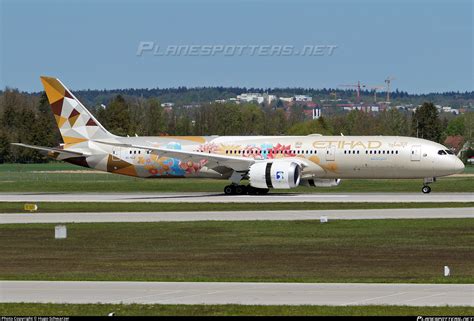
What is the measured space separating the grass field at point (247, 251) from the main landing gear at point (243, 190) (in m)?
21.4

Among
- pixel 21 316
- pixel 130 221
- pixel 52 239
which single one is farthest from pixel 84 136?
pixel 21 316

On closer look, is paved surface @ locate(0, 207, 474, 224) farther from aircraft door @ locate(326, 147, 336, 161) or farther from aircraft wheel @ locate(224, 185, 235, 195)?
aircraft wheel @ locate(224, 185, 235, 195)

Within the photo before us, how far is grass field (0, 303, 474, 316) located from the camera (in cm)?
2009

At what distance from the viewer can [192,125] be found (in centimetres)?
19300

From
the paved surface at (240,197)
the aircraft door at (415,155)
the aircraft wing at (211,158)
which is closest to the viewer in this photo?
the paved surface at (240,197)

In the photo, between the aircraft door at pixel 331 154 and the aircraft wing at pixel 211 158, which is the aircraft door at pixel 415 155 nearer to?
the aircraft door at pixel 331 154

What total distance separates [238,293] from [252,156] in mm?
42809

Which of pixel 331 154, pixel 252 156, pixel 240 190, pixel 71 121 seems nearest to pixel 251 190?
pixel 240 190

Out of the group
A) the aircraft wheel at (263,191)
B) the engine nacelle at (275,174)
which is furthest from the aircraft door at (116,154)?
the engine nacelle at (275,174)

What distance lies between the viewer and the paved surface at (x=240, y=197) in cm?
5772

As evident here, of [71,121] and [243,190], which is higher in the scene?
[71,121]

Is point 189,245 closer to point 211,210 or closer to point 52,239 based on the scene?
point 52,239

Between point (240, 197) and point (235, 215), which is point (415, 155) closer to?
point (240, 197)

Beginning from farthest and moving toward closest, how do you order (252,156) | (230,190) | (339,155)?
(252,156)
(230,190)
(339,155)
